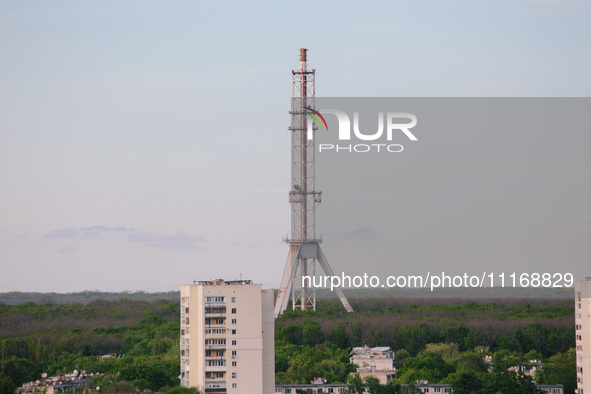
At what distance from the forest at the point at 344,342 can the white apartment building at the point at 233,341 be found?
2360 mm

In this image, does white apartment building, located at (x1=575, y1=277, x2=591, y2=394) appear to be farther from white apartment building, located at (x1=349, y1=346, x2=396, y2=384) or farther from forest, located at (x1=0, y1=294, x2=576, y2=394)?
white apartment building, located at (x1=349, y1=346, x2=396, y2=384)

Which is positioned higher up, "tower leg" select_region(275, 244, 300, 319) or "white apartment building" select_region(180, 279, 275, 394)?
"tower leg" select_region(275, 244, 300, 319)

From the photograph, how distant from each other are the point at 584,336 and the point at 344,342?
1283 inches

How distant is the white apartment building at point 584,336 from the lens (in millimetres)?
43844

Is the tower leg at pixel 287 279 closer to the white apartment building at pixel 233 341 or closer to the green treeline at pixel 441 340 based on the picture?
the green treeline at pixel 441 340

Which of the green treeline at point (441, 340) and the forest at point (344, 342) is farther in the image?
the green treeline at point (441, 340)

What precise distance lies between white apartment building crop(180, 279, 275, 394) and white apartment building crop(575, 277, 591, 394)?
11.7 metres

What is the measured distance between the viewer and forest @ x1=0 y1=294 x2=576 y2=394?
5309cm

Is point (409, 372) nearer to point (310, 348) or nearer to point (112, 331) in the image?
point (310, 348)

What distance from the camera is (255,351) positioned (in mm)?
40625

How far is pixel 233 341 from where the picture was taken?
4078 centimetres

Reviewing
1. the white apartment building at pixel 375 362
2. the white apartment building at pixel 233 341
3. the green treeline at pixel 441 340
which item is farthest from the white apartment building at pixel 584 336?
the white apartment building at pixel 375 362

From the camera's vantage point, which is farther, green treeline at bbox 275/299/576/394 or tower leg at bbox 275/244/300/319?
tower leg at bbox 275/244/300/319

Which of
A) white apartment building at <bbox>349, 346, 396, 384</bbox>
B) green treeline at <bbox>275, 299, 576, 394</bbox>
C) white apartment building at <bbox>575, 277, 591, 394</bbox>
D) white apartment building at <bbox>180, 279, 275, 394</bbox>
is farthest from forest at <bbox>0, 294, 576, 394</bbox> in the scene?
white apartment building at <bbox>575, 277, 591, 394</bbox>
